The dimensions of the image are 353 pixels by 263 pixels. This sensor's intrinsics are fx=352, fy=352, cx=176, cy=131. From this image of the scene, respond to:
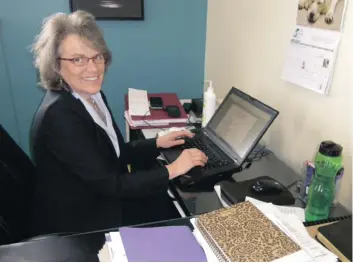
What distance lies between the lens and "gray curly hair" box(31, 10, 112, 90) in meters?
1.19

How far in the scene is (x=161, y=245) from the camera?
821mm

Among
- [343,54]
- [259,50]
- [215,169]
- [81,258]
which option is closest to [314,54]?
[343,54]

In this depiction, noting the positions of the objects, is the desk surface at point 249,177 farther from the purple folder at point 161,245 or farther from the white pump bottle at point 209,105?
the white pump bottle at point 209,105

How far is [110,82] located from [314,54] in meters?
1.41

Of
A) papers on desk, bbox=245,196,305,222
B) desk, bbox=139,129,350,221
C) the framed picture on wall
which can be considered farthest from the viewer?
the framed picture on wall

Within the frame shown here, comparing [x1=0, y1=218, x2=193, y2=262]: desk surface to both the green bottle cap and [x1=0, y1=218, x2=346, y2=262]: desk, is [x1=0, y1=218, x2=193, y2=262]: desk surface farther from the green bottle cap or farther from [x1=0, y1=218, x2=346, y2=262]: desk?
the green bottle cap

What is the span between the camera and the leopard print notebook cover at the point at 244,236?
764 millimetres

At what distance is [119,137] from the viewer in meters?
1.48

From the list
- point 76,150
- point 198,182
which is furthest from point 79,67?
point 198,182

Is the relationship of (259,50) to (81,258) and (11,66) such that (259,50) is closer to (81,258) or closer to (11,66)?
(81,258)

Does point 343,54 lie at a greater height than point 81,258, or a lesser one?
greater

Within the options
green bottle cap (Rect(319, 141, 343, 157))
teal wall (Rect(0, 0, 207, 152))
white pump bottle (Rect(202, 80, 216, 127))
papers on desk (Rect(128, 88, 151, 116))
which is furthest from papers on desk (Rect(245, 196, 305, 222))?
teal wall (Rect(0, 0, 207, 152))

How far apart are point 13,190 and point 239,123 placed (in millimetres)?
853

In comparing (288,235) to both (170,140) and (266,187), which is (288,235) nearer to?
(266,187)
